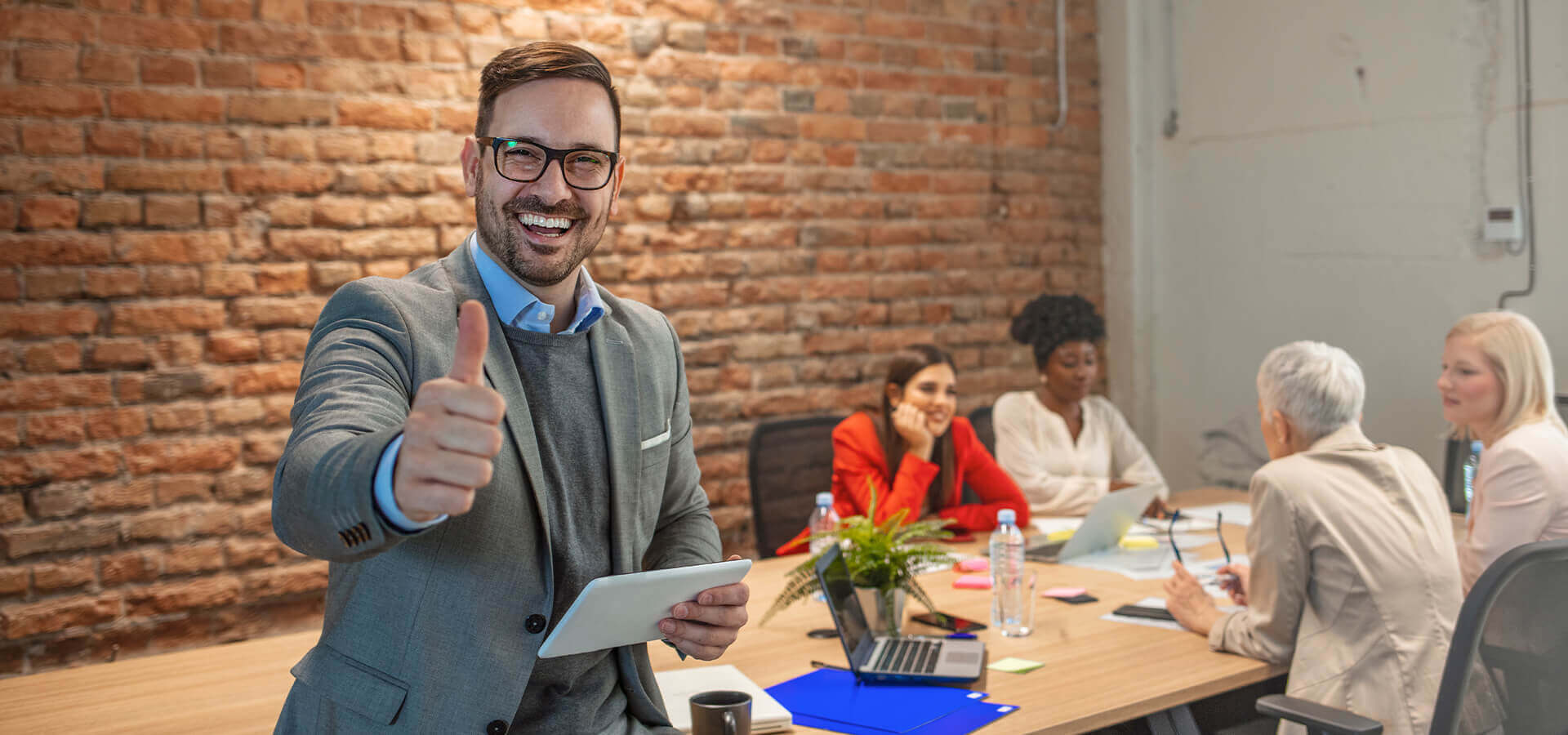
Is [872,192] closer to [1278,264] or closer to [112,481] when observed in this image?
[1278,264]

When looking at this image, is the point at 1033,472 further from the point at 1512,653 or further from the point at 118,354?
the point at 118,354

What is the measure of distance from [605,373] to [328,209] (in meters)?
2.30

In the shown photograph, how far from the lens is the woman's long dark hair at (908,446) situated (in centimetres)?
350

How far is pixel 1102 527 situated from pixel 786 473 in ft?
3.45

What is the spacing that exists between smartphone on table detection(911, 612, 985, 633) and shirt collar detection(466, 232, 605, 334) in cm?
118

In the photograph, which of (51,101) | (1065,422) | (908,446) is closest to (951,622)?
(908,446)

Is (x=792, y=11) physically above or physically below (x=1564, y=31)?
above

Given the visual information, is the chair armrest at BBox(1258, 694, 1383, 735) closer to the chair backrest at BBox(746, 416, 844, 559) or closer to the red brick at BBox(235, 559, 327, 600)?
the chair backrest at BBox(746, 416, 844, 559)

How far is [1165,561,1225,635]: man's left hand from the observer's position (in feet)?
7.76

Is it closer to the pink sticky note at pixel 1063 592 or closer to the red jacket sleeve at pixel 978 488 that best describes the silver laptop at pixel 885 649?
the pink sticky note at pixel 1063 592

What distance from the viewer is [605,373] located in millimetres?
1586

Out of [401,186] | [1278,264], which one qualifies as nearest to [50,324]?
[401,186]

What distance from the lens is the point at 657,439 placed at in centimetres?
164

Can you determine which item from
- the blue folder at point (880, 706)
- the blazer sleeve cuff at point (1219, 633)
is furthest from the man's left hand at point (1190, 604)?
the blue folder at point (880, 706)
